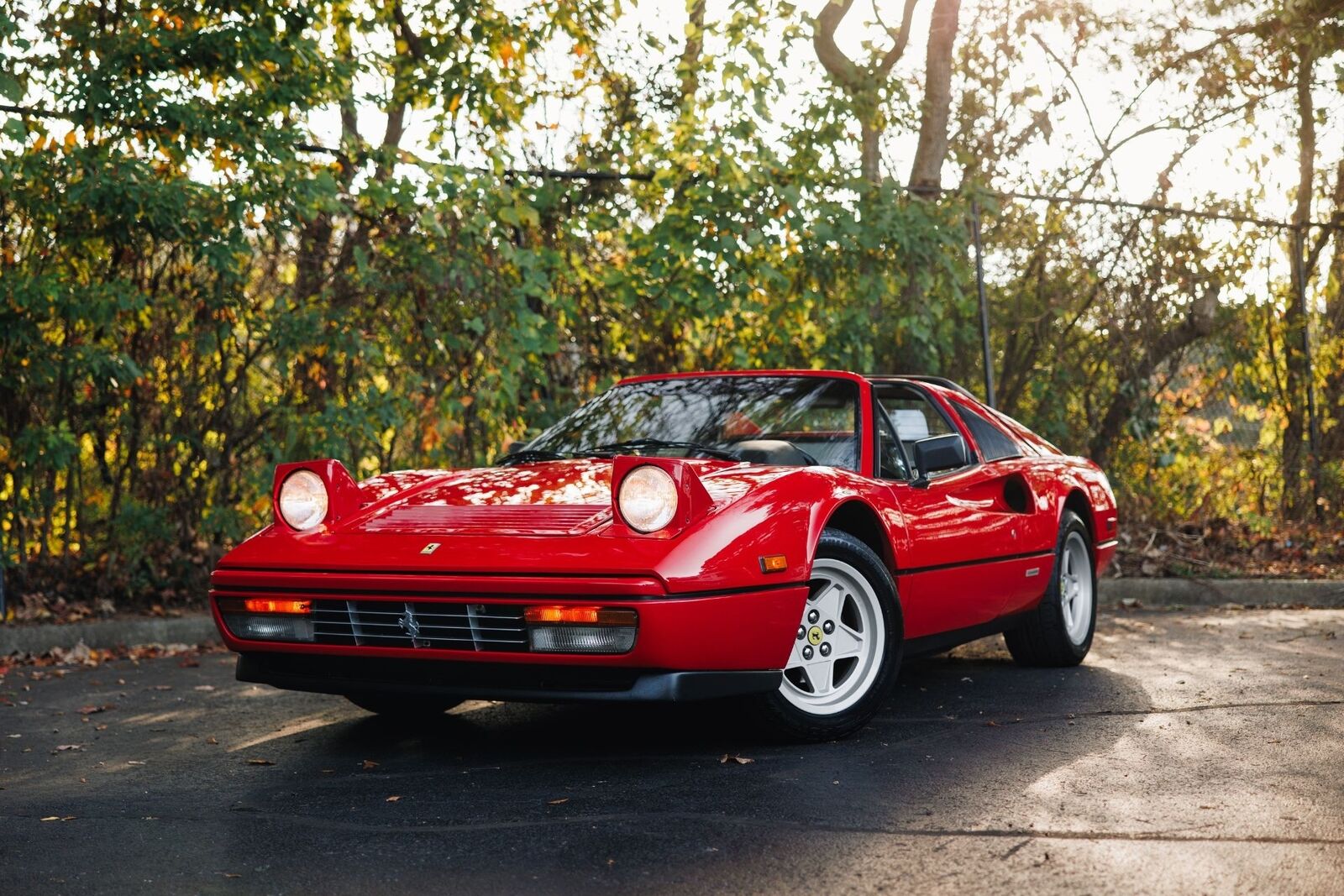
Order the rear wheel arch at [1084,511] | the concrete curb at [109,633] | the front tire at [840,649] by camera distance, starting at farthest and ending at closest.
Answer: the concrete curb at [109,633] → the rear wheel arch at [1084,511] → the front tire at [840,649]

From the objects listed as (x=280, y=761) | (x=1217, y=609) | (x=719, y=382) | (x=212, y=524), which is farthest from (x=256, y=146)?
(x=1217, y=609)

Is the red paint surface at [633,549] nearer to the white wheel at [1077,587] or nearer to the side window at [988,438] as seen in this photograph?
the side window at [988,438]

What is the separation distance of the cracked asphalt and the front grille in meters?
0.38

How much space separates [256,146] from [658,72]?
380 cm

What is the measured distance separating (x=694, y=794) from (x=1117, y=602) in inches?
242

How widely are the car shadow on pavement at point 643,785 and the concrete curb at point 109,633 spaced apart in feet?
10.4

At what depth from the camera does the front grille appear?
161 inches

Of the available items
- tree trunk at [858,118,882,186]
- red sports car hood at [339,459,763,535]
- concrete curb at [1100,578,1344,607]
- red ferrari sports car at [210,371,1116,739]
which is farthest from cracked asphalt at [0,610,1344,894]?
tree trunk at [858,118,882,186]

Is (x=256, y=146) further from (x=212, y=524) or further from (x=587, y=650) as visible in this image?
(x=587, y=650)

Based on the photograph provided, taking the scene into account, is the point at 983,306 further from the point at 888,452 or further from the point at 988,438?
the point at 888,452

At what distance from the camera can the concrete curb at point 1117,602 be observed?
7547 millimetres

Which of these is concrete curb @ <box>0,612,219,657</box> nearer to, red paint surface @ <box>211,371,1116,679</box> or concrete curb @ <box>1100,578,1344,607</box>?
red paint surface @ <box>211,371,1116,679</box>

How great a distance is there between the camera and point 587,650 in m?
4.02

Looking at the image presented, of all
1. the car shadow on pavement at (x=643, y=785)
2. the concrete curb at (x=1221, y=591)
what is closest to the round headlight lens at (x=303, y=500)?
the car shadow on pavement at (x=643, y=785)
